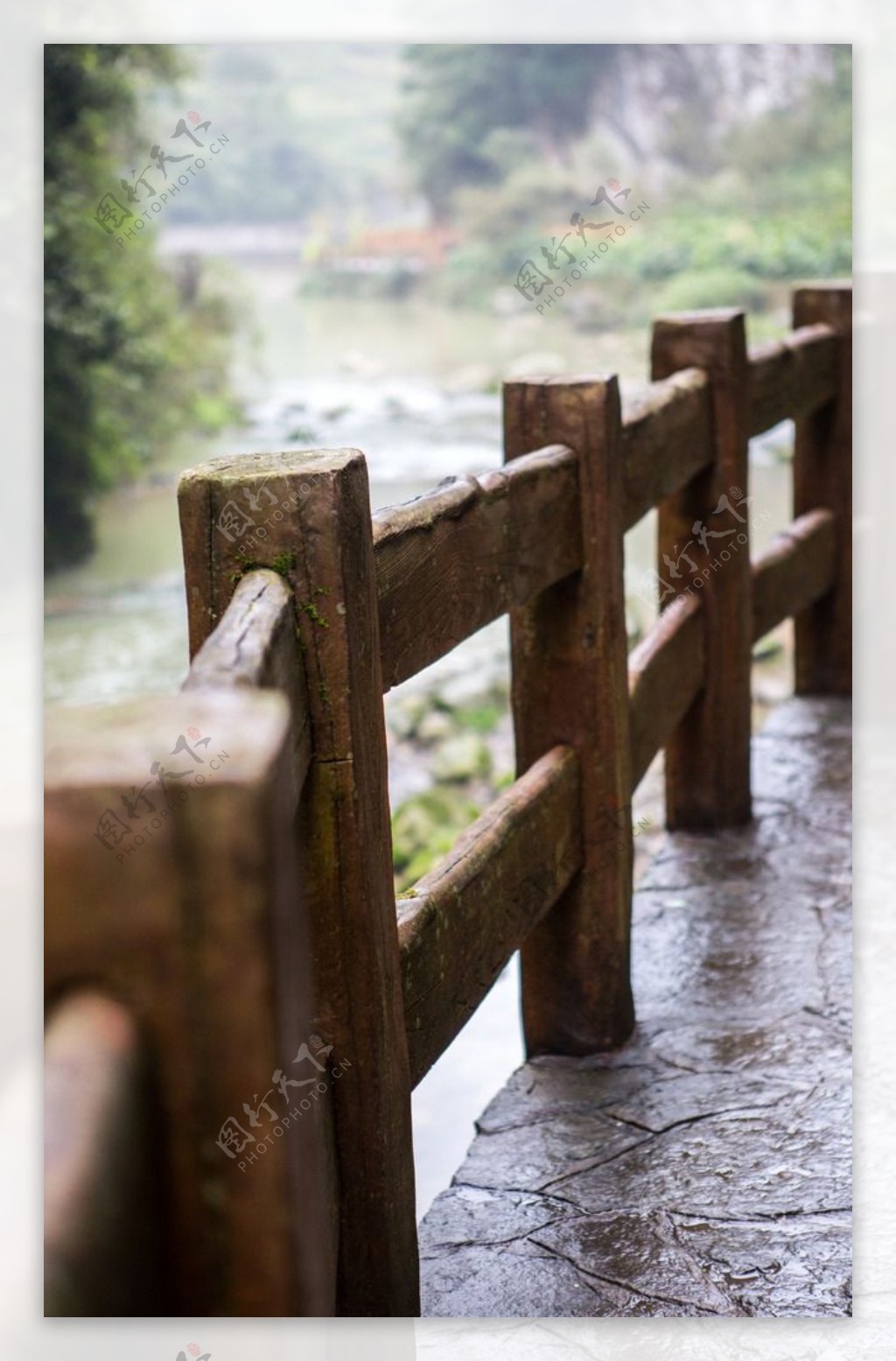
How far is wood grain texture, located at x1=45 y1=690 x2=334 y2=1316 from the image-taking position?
737 millimetres

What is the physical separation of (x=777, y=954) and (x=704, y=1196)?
0.88 meters

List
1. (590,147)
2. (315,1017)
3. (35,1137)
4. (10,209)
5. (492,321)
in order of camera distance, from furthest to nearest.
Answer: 1. (590,147)
2. (492,321)
3. (10,209)
4. (315,1017)
5. (35,1137)

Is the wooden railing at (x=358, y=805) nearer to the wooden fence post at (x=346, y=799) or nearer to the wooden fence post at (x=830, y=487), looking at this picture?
the wooden fence post at (x=346, y=799)

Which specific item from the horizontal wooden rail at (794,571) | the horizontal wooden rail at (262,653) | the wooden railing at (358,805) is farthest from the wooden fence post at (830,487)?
the horizontal wooden rail at (262,653)

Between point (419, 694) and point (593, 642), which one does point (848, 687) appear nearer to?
point (593, 642)

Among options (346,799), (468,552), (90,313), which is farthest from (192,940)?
(90,313)

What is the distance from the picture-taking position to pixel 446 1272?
2.08m

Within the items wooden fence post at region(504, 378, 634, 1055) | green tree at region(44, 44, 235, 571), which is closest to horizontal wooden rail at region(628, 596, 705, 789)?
wooden fence post at region(504, 378, 634, 1055)

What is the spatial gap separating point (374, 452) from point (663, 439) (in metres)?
15.2

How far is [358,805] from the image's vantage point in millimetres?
1489

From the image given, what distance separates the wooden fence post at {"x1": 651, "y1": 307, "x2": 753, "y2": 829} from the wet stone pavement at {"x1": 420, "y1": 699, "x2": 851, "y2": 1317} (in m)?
0.36

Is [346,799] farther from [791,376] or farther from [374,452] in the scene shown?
[374,452]

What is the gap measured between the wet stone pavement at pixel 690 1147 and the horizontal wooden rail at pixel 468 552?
82 centimetres

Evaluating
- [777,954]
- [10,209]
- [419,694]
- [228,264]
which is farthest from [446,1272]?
[228,264]
